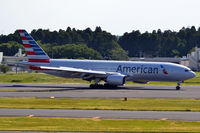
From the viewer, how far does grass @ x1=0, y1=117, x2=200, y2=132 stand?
24.9 metres

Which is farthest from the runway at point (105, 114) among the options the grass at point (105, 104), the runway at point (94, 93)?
the runway at point (94, 93)

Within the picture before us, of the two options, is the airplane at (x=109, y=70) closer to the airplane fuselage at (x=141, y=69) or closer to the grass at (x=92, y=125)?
the airplane fuselage at (x=141, y=69)

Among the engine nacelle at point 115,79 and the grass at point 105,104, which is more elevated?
the engine nacelle at point 115,79

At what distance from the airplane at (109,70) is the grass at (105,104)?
55.3ft

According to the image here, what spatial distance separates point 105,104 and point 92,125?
11209mm

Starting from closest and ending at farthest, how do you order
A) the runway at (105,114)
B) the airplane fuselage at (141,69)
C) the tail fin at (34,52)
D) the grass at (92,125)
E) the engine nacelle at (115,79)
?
the grass at (92,125) < the runway at (105,114) < the engine nacelle at (115,79) < the airplane fuselage at (141,69) < the tail fin at (34,52)

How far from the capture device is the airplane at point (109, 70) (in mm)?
58406

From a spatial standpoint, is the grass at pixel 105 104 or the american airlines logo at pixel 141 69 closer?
the grass at pixel 105 104

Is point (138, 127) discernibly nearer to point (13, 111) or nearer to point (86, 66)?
point (13, 111)

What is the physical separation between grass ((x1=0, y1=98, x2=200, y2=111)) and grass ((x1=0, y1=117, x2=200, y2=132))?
6.38 meters

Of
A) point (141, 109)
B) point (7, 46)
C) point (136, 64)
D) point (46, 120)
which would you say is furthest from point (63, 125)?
point (7, 46)

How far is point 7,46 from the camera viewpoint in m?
177

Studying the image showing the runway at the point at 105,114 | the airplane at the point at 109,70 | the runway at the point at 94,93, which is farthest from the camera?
the airplane at the point at 109,70

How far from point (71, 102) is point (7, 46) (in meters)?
142
